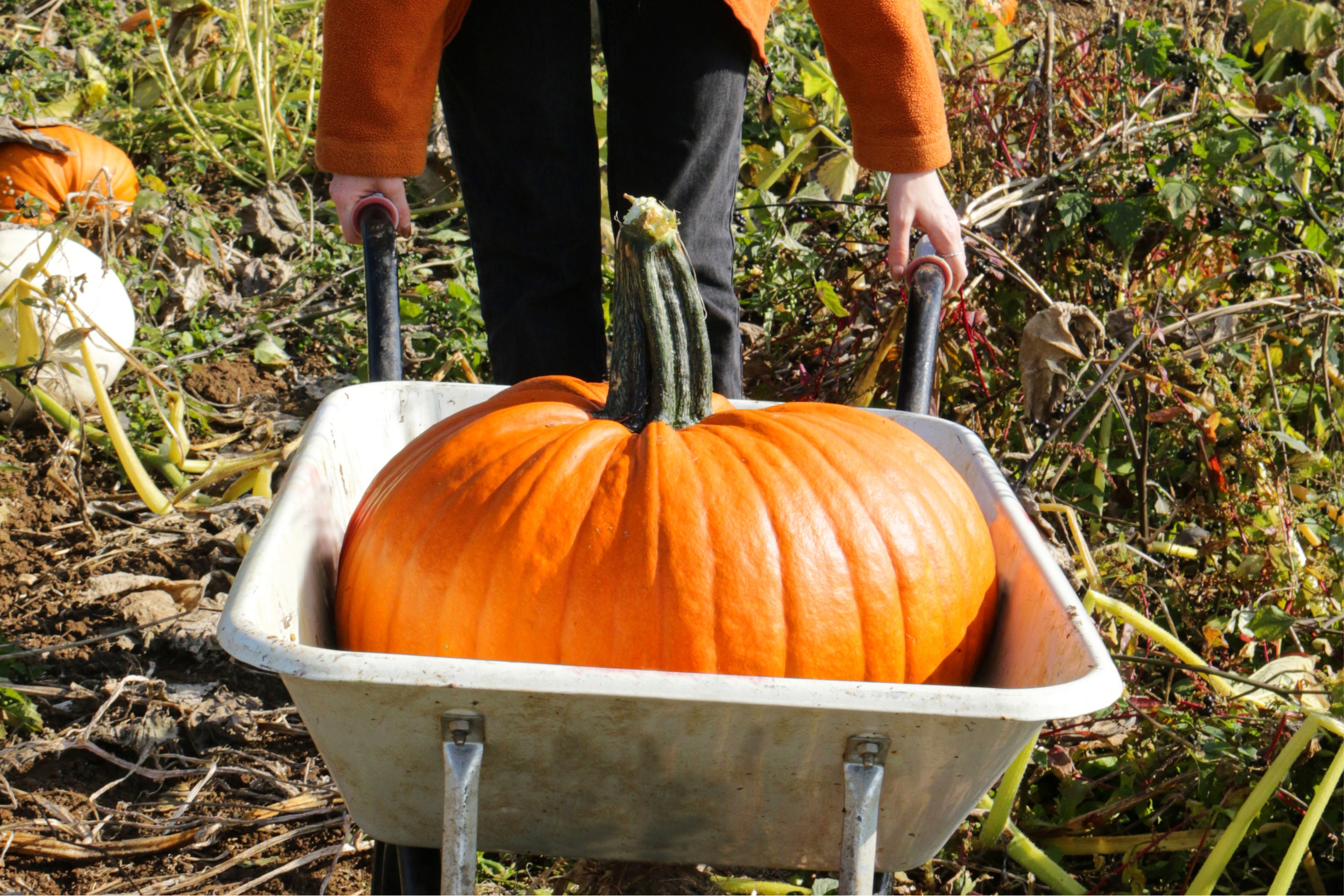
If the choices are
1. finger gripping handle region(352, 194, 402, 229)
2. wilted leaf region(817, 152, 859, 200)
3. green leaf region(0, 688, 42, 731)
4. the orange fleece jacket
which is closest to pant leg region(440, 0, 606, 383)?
the orange fleece jacket

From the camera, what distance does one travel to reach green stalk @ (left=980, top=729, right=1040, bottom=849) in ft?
5.03

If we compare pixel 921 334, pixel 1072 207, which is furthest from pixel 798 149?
pixel 921 334

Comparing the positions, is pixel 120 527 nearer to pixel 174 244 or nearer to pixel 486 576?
pixel 174 244

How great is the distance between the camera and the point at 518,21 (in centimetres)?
171

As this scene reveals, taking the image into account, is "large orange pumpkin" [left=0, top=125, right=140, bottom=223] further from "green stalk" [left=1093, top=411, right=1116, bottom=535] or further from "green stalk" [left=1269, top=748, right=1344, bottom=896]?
"green stalk" [left=1269, top=748, right=1344, bottom=896]

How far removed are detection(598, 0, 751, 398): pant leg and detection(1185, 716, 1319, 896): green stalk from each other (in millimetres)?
920

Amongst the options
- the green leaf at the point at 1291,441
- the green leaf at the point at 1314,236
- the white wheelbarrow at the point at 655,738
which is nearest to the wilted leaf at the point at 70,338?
the white wheelbarrow at the point at 655,738

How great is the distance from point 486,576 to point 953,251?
941 millimetres

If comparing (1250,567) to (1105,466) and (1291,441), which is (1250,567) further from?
(1105,466)

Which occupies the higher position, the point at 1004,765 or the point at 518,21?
the point at 518,21

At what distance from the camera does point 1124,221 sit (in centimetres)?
232

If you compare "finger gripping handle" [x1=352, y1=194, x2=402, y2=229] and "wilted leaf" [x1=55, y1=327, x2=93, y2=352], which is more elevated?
"finger gripping handle" [x1=352, y1=194, x2=402, y2=229]

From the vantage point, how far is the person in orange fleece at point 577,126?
5.21 ft

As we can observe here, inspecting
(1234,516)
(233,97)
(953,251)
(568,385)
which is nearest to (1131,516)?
(1234,516)
